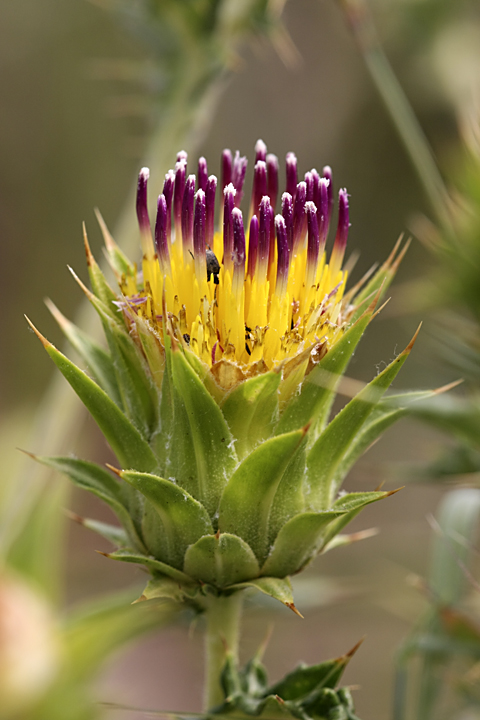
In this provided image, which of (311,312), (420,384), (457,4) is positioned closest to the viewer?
(311,312)

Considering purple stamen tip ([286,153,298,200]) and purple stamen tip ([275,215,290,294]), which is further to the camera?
purple stamen tip ([286,153,298,200])

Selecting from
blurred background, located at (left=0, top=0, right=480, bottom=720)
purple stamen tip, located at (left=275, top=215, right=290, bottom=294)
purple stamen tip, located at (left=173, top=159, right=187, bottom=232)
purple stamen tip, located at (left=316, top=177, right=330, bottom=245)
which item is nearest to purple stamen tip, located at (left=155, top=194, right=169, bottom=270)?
purple stamen tip, located at (left=173, top=159, right=187, bottom=232)

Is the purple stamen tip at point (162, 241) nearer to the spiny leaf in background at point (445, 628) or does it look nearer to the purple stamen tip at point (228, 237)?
the purple stamen tip at point (228, 237)

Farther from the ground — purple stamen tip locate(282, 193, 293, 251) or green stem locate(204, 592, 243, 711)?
purple stamen tip locate(282, 193, 293, 251)

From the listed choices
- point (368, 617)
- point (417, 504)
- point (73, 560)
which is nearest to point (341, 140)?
point (417, 504)

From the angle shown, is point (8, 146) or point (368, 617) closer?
point (368, 617)

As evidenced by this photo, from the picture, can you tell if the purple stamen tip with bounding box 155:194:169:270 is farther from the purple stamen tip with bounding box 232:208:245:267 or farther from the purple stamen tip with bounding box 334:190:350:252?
the purple stamen tip with bounding box 334:190:350:252

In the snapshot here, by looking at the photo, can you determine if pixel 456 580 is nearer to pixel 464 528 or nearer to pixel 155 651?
pixel 464 528
